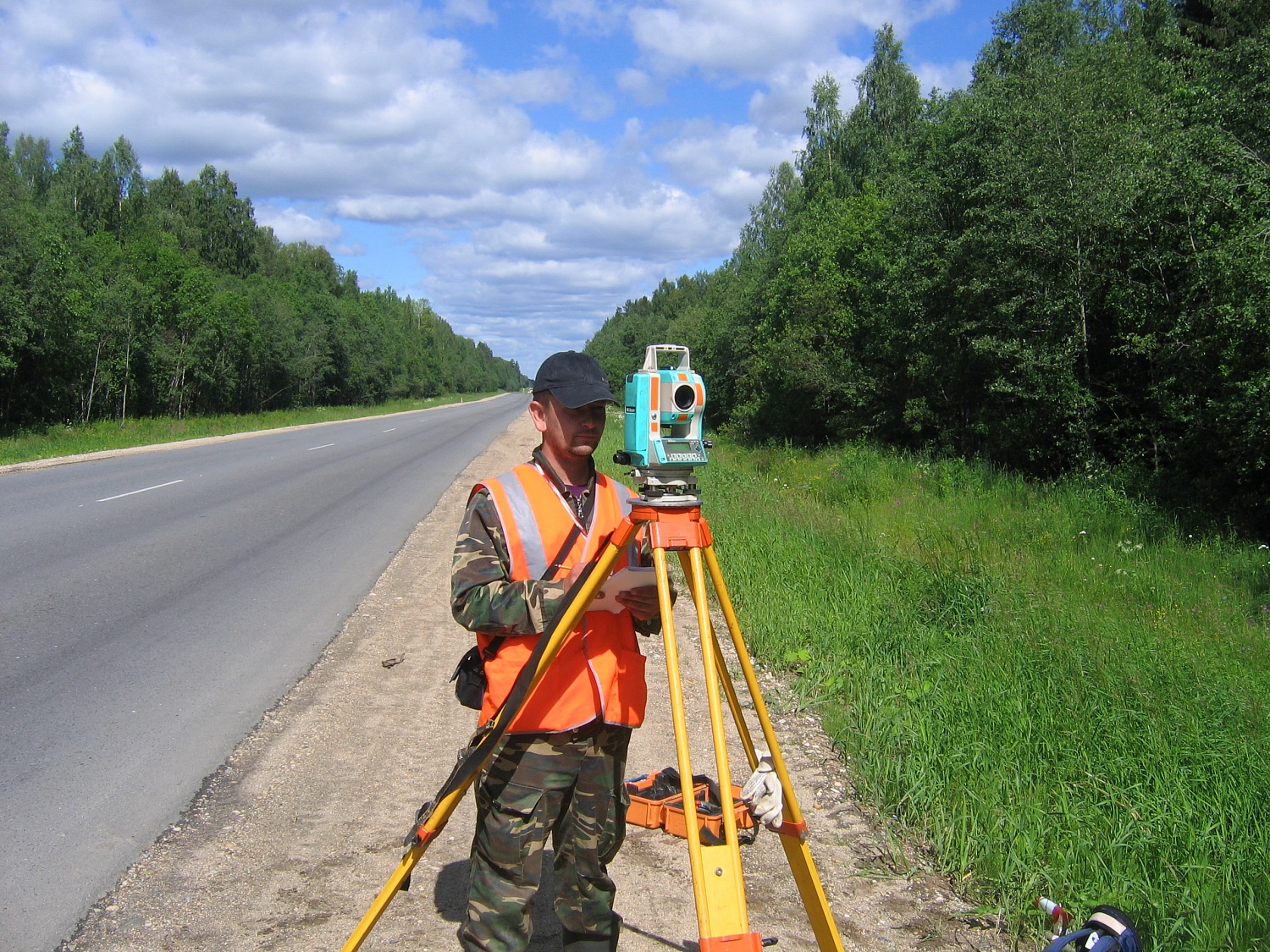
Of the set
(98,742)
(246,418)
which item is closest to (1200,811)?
(98,742)

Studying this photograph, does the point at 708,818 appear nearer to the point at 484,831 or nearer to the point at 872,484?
the point at 484,831

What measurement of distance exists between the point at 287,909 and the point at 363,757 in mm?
1392

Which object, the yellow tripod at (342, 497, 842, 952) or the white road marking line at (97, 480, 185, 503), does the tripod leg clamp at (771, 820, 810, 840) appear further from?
the white road marking line at (97, 480, 185, 503)

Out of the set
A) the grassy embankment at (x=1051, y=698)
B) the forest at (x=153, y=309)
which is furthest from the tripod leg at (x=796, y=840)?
the forest at (x=153, y=309)

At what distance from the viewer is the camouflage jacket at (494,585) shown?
6.71 feet

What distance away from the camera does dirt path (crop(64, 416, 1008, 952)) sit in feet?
9.61

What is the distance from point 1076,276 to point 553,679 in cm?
1497

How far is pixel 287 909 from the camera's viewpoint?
9.91 ft

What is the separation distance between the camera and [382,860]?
3.39 m

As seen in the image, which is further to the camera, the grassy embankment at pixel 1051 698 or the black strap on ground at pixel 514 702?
the grassy embankment at pixel 1051 698

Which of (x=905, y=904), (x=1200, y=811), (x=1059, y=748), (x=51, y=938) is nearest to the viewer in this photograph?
(x=51, y=938)

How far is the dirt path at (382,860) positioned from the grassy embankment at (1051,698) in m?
0.25

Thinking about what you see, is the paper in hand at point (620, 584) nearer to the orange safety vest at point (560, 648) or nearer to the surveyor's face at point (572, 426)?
the orange safety vest at point (560, 648)

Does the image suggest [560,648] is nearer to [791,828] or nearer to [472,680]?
[472,680]
